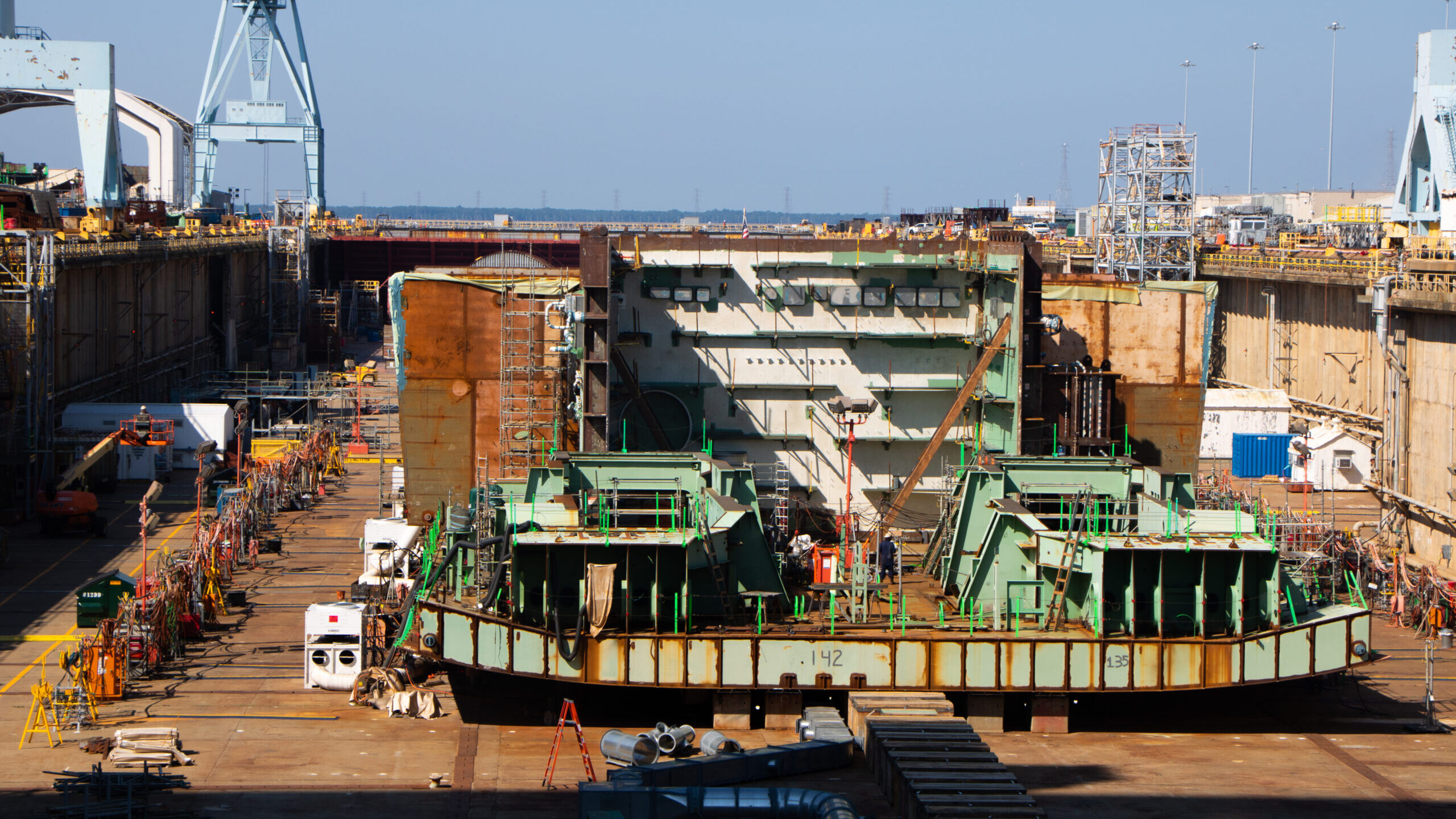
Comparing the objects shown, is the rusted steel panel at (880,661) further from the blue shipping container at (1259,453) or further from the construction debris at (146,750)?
the blue shipping container at (1259,453)

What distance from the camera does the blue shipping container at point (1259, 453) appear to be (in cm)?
4725

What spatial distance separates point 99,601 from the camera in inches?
1119

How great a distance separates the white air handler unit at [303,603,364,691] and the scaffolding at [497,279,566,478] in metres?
6.85

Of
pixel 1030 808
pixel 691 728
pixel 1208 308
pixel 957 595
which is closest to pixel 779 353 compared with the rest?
pixel 957 595

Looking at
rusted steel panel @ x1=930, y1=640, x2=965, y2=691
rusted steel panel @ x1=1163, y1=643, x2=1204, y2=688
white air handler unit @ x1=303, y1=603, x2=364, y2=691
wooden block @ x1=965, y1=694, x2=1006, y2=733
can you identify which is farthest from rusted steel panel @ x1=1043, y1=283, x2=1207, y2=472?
white air handler unit @ x1=303, y1=603, x2=364, y2=691

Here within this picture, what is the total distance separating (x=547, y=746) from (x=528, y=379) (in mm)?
10875

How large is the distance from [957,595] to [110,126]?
50.5 meters

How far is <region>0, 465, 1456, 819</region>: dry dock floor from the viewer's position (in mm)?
19156

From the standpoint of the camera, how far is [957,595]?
26016 millimetres

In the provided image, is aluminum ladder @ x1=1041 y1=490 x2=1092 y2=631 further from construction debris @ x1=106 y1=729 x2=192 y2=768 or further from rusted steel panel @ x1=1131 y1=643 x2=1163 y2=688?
construction debris @ x1=106 y1=729 x2=192 y2=768

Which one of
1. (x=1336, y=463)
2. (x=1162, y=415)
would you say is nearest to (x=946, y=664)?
(x=1162, y=415)

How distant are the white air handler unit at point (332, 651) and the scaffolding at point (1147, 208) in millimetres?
40639

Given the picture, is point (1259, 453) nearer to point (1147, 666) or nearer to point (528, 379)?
point (528, 379)

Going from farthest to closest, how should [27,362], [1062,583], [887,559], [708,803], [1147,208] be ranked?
[1147,208] < [27,362] < [887,559] < [1062,583] < [708,803]
